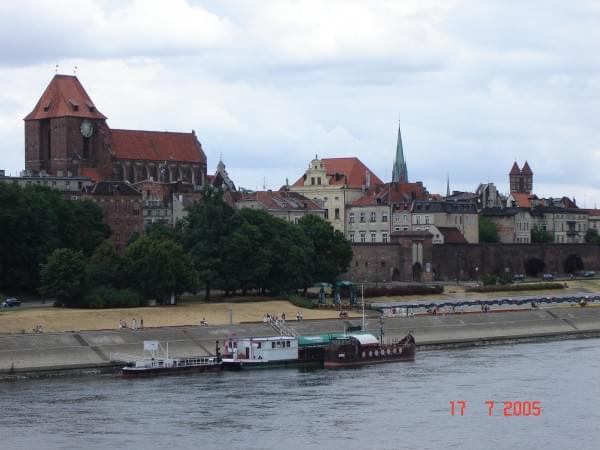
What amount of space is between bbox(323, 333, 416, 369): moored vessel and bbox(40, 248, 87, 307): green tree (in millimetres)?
22998

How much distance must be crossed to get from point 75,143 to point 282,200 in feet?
86.4

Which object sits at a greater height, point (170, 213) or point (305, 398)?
point (170, 213)

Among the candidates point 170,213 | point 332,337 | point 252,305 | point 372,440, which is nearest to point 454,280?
point 170,213

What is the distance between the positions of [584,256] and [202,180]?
50.9 metres

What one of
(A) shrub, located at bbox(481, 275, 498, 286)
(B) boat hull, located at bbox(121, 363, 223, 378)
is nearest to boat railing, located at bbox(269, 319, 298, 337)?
(B) boat hull, located at bbox(121, 363, 223, 378)

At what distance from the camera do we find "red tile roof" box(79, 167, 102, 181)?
18138 cm

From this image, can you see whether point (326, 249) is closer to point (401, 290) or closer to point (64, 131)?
point (401, 290)

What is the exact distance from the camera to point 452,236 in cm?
17675

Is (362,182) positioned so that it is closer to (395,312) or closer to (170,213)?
(170,213)

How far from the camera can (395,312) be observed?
130250 mm

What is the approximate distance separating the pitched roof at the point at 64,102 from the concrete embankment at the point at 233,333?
70.7 metres

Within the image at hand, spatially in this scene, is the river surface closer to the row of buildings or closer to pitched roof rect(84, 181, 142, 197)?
pitched roof rect(84, 181, 142, 197)

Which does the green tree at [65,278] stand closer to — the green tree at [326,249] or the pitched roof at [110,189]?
the green tree at [326,249]

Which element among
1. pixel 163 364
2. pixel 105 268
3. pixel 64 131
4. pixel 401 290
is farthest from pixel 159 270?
pixel 64 131
